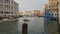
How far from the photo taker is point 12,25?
5.34 m

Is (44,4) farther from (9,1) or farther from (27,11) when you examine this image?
(9,1)

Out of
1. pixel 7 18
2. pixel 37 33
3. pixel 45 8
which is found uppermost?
pixel 45 8

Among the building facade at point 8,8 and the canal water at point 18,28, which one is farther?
the canal water at point 18,28

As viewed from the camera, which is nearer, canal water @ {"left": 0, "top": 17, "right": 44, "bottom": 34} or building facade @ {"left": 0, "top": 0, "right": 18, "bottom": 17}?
building facade @ {"left": 0, "top": 0, "right": 18, "bottom": 17}

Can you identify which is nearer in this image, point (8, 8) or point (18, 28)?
point (8, 8)

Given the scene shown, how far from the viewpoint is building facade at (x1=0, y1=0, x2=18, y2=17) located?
411 cm

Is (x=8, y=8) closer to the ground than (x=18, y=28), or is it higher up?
higher up

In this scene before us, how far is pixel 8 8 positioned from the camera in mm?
4164

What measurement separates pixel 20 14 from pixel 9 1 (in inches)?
19.3

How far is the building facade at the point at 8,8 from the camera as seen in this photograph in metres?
4.11

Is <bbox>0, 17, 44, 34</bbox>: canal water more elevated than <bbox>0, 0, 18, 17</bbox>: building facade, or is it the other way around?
<bbox>0, 0, 18, 17</bbox>: building facade

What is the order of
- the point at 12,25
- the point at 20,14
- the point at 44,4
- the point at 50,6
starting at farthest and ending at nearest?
1. the point at 12,25
2. the point at 50,6
3. the point at 44,4
4. the point at 20,14

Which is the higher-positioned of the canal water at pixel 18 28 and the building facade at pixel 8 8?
the building facade at pixel 8 8

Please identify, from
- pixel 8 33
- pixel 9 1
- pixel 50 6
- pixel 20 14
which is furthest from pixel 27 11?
pixel 8 33
